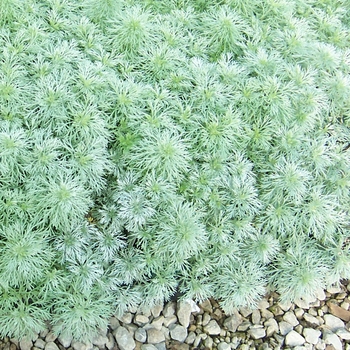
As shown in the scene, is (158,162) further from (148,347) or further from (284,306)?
(284,306)

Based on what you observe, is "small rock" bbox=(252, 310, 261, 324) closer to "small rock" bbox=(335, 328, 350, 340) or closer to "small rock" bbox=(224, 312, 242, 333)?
"small rock" bbox=(224, 312, 242, 333)

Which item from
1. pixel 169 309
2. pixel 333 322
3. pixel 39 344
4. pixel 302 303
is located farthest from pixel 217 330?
pixel 39 344

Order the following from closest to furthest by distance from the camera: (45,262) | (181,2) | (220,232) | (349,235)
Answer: (45,262) < (220,232) < (349,235) < (181,2)

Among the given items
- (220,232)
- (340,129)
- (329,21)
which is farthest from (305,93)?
(220,232)

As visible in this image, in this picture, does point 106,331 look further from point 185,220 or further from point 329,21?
point 329,21

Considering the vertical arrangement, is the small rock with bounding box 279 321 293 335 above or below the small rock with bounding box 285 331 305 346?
below

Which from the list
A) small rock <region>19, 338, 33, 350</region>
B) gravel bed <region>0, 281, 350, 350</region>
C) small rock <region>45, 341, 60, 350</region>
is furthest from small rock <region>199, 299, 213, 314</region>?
small rock <region>19, 338, 33, 350</region>

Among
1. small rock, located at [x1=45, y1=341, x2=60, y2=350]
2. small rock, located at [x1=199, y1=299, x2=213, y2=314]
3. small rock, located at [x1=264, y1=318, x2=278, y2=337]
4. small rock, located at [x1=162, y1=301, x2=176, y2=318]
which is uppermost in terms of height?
small rock, located at [x1=264, y1=318, x2=278, y2=337]
